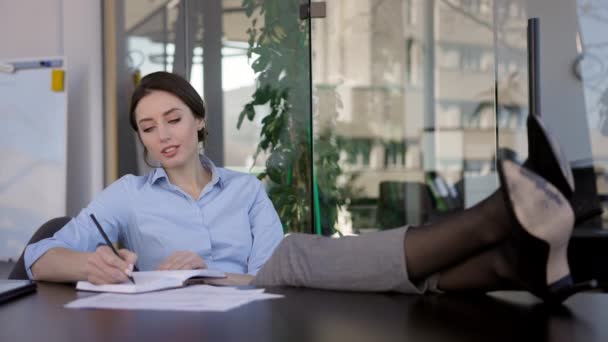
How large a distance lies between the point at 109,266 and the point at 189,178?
0.78 metres

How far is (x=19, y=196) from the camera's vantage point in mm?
5000

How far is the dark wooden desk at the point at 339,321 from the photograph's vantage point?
1067 millimetres

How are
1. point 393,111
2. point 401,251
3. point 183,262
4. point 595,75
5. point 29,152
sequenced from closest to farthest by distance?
point 401,251 → point 183,262 → point 595,75 → point 393,111 → point 29,152

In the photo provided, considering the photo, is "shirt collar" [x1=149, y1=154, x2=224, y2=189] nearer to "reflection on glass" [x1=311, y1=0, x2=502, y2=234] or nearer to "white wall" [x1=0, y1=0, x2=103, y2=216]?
"reflection on glass" [x1=311, y1=0, x2=502, y2=234]

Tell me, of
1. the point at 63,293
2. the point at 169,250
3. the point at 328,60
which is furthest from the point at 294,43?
the point at 63,293

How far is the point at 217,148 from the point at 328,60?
0.88 meters

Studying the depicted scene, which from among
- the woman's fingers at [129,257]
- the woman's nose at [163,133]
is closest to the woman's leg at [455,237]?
the woman's fingers at [129,257]

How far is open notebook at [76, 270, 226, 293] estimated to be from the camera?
156 cm

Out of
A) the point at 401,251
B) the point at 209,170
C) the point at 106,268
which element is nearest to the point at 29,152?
the point at 209,170

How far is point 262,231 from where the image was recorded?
94.1 inches

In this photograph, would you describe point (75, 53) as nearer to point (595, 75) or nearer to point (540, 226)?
point (595, 75)

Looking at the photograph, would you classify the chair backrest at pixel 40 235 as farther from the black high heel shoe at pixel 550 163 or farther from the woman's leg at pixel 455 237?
the black high heel shoe at pixel 550 163

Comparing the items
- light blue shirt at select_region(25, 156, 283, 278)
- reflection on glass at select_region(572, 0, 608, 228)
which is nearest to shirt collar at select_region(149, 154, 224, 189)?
light blue shirt at select_region(25, 156, 283, 278)

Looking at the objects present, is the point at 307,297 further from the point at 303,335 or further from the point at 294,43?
the point at 294,43
